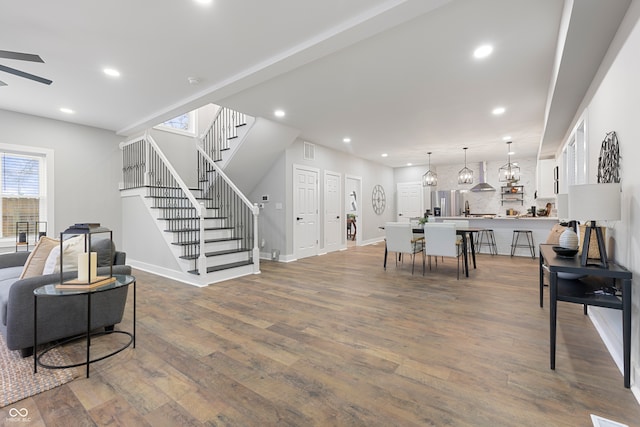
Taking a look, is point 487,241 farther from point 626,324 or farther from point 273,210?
point 626,324

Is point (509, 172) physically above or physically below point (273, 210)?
above

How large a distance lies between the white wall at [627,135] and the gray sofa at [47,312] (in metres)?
3.89

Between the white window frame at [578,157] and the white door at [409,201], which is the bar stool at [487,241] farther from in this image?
the white door at [409,201]

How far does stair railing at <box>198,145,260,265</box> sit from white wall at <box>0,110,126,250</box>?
1629 millimetres

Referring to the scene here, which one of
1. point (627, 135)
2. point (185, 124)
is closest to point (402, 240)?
point (627, 135)

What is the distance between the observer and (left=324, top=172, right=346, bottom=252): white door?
743 centimetres

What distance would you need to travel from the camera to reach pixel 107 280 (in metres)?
2.21

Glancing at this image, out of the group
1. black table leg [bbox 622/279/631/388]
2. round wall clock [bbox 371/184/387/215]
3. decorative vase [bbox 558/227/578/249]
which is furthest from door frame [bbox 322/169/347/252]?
black table leg [bbox 622/279/631/388]

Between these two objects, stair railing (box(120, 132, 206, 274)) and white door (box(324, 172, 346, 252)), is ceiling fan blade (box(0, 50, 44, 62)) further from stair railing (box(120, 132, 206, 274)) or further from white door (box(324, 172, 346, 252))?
white door (box(324, 172, 346, 252))

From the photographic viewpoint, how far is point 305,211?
6.72 m

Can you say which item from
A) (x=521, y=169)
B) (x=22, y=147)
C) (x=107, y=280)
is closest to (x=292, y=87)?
(x=107, y=280)

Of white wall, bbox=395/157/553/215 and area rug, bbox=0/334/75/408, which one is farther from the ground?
white wall, bbox=395/157/553/215

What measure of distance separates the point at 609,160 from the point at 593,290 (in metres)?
1.07

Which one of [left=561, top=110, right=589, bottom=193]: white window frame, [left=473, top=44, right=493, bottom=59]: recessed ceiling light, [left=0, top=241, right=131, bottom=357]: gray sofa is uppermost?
[left=473, top=44, right=493, bottom=59]: recessed ceiling light
